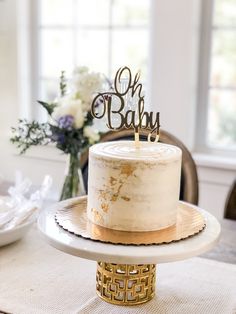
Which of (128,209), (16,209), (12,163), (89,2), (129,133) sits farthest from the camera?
(12,163)

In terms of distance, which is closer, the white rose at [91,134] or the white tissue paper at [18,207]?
the white tissue paper at [18,207]

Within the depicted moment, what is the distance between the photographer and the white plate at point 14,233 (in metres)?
1.24

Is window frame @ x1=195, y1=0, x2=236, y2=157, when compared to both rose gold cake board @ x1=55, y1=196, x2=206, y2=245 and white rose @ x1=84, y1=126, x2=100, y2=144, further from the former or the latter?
rose gold cake board @ x1=55, y1=196, x2=206, y2=245

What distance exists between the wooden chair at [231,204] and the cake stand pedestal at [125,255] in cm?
71

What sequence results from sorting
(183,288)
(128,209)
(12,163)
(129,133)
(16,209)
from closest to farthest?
(128,209), (183,288), (16,209), (129,133), (12,163)

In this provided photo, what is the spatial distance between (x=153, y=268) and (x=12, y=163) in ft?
7.09

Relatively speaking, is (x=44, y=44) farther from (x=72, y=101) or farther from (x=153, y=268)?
(x=153, y=268)

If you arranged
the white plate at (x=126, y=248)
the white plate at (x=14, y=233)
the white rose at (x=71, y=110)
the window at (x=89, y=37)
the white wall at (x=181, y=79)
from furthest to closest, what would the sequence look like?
the window at (x=89, y=37) < the white wall at (x=181, y=79) < the white rose at (x=71, y=110) < the white plate at (x=14, y=233) < the white plate at (x=126, y=248)

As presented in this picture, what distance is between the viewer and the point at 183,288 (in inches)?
43.0

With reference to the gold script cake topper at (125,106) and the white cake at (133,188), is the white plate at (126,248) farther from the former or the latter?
the gold script cake topper at (125,106)

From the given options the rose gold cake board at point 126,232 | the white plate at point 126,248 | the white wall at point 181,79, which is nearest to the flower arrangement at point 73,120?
the rose gold cake board at point 126,232

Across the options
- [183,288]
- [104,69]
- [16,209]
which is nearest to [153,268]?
[183,288]

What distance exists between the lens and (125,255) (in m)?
0.87

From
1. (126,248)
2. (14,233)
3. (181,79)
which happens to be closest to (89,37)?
(181,79)
